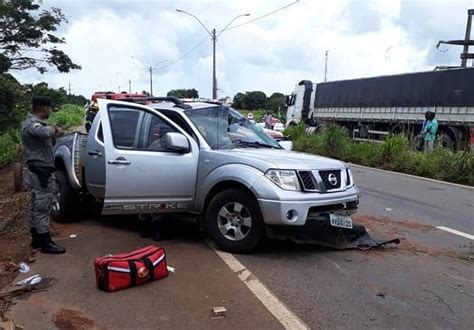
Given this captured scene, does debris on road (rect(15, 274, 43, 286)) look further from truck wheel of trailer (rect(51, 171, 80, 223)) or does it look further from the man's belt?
truck wheel of trailer (rect(51, 171, 80, 223))

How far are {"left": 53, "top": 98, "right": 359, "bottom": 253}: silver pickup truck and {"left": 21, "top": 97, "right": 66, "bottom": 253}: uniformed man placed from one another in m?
0.62

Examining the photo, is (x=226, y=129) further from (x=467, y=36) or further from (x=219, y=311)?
(x=467, y=36)

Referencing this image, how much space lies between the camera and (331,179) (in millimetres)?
6129

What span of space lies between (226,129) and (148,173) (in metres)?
1.19

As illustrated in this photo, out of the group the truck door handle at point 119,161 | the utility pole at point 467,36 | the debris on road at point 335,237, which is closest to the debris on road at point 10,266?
the truck door handle at point 119,161

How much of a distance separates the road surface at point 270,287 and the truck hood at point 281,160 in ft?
3.34

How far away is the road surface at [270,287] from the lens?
173 inches

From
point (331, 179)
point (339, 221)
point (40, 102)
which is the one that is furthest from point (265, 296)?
point (40, 102)

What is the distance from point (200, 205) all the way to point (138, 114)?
4.56 ft

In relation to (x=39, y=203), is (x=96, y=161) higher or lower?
higher

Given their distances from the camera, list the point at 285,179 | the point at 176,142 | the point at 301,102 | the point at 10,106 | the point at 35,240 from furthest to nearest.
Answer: the point at 301,102 < the point at 10,106 < the point at 35,240 < the point at 176,142 < the point at 285,179

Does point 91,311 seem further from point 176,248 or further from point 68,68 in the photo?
point 68,68

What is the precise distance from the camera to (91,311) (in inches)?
180

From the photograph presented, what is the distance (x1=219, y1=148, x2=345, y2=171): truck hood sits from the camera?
591 cm
